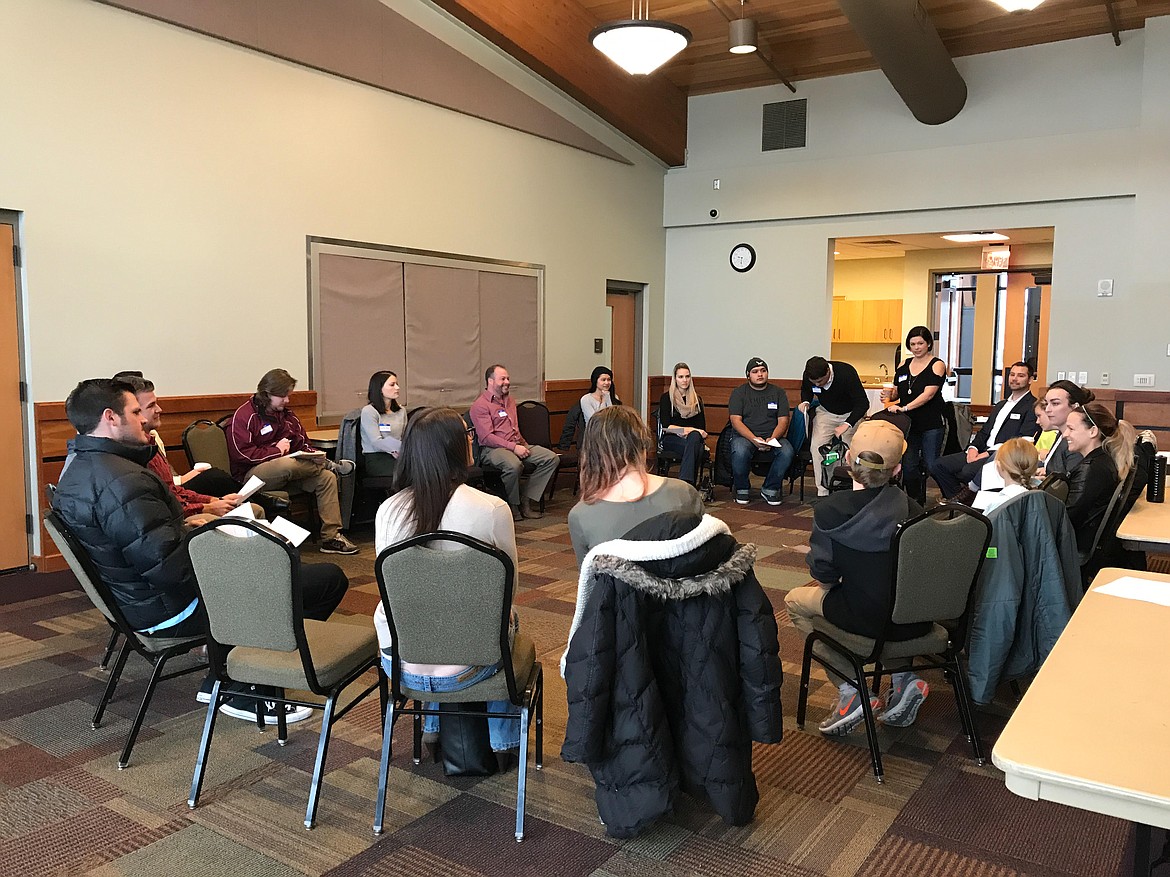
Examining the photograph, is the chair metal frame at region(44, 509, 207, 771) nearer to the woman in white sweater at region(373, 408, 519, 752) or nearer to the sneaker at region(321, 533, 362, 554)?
the woman in white sweater at region(373, 408, 519, 752)

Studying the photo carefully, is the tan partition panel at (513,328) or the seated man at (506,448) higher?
the tan partition panel at (513,328)

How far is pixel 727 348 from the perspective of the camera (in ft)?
33.9

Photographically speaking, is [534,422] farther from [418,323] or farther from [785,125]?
[785,125]

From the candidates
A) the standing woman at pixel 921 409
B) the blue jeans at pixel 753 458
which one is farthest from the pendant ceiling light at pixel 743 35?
the blue jeans at pixel 753 458

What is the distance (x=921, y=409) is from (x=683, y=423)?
2062mm

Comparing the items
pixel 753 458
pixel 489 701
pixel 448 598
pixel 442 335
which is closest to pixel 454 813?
pixel 489 701

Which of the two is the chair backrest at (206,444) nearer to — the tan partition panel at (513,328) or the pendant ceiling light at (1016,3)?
the tan partition panel at (513,328)

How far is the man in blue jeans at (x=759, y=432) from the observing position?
26.0 ft

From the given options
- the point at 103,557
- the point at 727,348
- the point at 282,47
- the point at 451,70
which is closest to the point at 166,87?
the point at 282,47

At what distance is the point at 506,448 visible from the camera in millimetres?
7082

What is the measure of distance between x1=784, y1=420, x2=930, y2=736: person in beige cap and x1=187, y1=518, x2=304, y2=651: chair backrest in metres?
1.66

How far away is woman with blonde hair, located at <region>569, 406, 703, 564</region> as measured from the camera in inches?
106

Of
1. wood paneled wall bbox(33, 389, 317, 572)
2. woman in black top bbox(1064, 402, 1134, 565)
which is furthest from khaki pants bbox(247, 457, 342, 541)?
woman in black top bbox(1064, 402, 1134, 565)

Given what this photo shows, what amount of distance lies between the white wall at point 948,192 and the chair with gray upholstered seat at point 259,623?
7.93m
